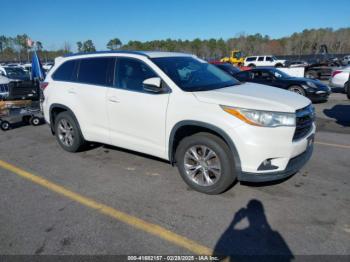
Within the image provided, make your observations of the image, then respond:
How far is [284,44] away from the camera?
114562 mm

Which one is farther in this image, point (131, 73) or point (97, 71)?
point (97, 71)

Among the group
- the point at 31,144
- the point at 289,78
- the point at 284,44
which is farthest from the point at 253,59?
the point at 284,44

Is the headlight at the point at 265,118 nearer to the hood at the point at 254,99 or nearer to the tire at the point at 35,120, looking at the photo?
the hood at the point at 254,99

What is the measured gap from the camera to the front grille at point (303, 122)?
141 inches

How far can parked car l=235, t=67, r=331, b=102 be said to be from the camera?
444 inches

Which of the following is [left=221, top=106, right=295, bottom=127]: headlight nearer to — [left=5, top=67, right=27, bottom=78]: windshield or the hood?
the hood

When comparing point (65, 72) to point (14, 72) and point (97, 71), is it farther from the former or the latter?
point (14, 72)

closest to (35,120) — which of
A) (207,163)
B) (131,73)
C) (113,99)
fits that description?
(113,99)

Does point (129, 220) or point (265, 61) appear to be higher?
point (265, 61)

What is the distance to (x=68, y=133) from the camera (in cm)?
568

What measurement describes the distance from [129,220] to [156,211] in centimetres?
36

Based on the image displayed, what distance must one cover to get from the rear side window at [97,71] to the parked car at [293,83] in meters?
8.63

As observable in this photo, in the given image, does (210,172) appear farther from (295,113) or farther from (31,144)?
(31,144)

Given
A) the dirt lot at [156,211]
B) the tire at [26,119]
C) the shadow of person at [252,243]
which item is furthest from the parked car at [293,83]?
the shadow of person at [252,243]
